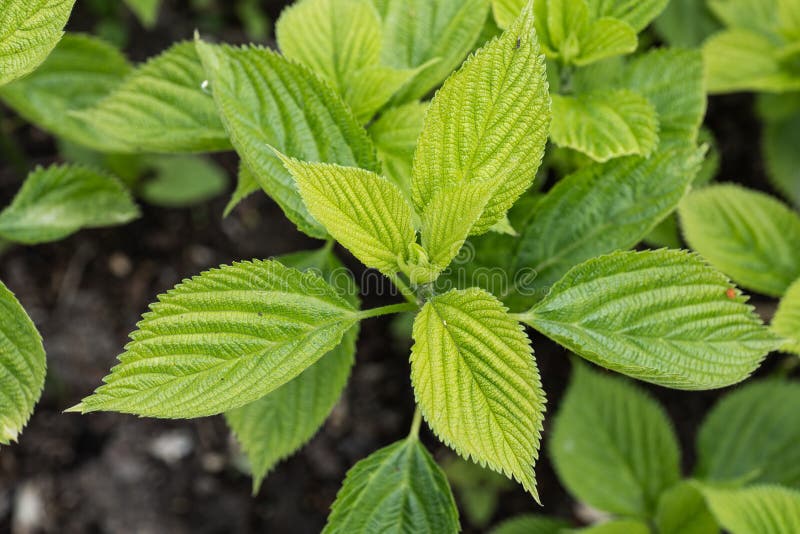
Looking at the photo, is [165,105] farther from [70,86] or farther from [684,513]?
[684,513]

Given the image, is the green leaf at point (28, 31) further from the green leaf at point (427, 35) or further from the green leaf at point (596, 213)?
the green leaf at point (596, 213)

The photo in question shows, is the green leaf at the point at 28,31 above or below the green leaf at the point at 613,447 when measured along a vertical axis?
above

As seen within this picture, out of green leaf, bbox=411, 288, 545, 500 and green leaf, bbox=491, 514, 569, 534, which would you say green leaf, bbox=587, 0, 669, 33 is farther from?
green leaf, bbox=491, 514, 569, 534

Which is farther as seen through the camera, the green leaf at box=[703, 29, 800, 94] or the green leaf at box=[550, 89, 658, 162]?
the green leaf at box=[703, 29, 800, 94]

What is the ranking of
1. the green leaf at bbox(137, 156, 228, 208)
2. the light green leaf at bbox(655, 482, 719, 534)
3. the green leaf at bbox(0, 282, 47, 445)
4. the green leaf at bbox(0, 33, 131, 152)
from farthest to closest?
the green leaf at bbox(137, 156, 228, 208), the light green leaf at bbox(655, 482, 719, 534), the green leaf at bbox(0, 33, 131, 152), the green leaf at bbox(0, 282, 47, 445)

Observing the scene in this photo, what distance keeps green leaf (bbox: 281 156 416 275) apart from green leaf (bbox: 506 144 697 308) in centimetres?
42

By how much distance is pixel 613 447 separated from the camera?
7.89ft

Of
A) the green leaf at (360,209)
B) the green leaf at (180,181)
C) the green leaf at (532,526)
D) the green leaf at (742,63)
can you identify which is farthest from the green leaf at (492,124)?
the green leaf at (180,181)

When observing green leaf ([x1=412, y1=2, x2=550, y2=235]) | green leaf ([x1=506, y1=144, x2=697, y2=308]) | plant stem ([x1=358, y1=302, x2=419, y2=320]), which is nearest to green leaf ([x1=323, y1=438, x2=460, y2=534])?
plant stem ([x1=358, y1=302, x2=419, y2=320])

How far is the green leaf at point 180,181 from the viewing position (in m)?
2.89

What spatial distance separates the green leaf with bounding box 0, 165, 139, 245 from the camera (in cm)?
186

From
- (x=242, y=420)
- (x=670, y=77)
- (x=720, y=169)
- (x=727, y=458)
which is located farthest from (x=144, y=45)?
(x=727, y=458)

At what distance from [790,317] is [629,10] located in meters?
0.83

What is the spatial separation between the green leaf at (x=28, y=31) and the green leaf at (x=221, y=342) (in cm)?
58
